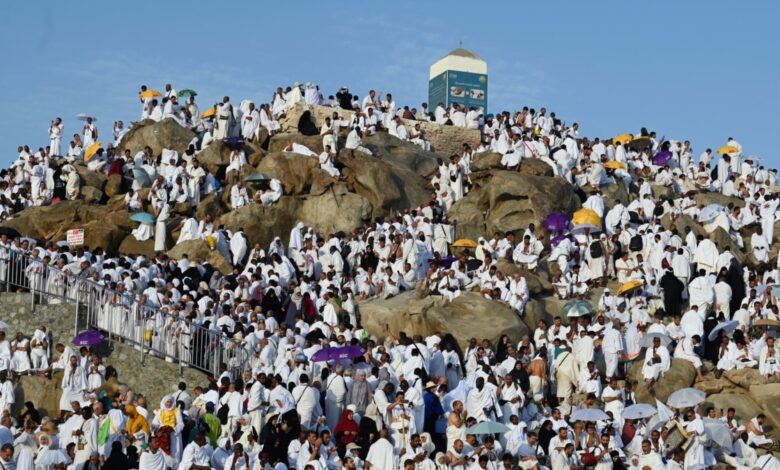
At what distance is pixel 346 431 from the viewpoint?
2458 centimetres

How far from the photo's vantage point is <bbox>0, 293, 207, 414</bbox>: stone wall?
26.4 metres

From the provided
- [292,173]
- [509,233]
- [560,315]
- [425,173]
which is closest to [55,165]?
[292,173]

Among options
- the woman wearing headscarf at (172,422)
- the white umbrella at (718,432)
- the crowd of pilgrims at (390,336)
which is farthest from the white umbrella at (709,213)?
the woman wearing headscarf at (172,422)

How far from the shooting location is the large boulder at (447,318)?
2992cm

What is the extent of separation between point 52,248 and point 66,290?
475cm

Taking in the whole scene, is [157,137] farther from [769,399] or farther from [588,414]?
[769,399]

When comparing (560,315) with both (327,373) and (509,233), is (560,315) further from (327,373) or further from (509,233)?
(327,373)

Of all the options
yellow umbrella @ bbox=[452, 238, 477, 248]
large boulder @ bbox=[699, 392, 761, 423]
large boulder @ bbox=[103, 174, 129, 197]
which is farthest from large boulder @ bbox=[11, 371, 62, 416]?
large boulder @ bbox=[103, 174, 129, 197]

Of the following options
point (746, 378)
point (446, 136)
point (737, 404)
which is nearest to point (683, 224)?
point (746, 378)

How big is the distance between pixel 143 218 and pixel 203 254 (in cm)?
262

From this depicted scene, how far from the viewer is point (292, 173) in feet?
127

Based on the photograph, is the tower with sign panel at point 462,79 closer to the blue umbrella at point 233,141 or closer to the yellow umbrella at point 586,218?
the blue umbrella at point 233,141

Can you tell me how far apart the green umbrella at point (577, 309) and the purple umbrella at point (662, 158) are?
42.8 feet

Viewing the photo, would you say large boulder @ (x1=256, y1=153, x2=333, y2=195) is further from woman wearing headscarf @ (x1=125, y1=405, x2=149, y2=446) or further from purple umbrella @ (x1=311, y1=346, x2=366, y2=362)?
woman wearing headscarf @ (x1=125, y1=405, x2=149, y2=446)
